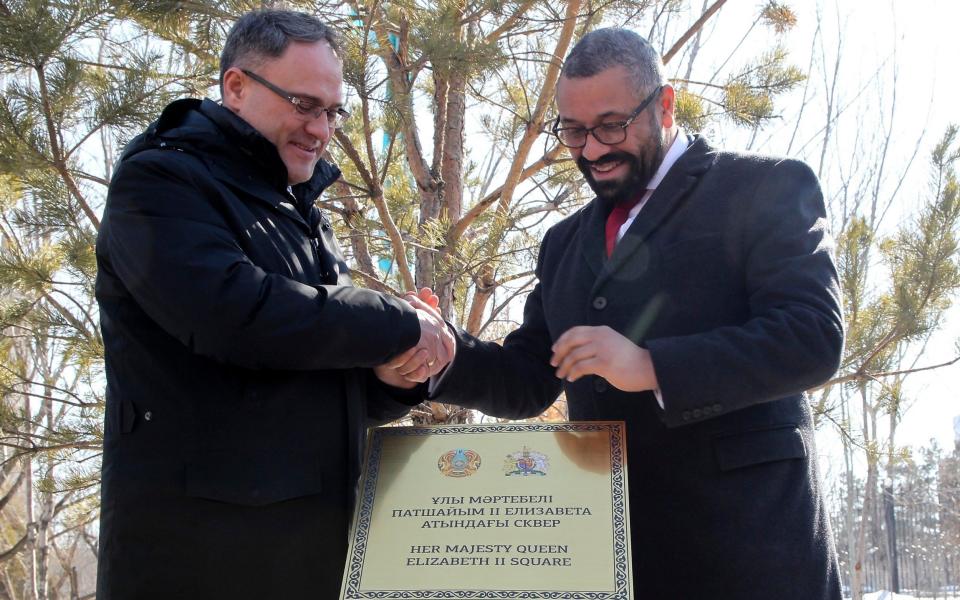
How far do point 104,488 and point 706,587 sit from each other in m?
1.26

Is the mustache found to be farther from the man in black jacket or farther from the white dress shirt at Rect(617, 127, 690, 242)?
the man in black jacket

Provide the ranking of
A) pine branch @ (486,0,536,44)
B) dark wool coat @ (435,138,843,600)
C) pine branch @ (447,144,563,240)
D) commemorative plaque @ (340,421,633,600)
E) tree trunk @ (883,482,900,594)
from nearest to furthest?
commemorative plaque @ (340,421,633,600) < dark wool coat @ (435,138,843,600) < pine branch @ (486,0,536,44) < pine branch @ (447,144,563,240) < tree trunk @ (883,482,900,594)

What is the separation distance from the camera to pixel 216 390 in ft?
6.30

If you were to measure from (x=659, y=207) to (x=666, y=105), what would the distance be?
0.30 m

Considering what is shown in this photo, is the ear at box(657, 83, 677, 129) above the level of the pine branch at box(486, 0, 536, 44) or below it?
below

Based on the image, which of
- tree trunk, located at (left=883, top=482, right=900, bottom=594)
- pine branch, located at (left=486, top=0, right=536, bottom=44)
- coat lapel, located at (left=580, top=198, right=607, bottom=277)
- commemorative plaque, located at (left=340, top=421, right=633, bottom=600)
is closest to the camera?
commemorative plaque, located at (left=340, top=421, right=633, bottom=600)

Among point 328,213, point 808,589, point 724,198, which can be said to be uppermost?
point 328,213

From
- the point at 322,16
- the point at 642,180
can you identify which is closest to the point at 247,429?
the point at 642,180

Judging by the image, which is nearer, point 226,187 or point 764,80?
point 226,187

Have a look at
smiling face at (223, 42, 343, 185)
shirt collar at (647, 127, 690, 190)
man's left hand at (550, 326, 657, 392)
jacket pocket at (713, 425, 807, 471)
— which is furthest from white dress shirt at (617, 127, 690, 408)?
smiling face at (223, 42, 343, 185)

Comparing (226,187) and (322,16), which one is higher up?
(322,16)

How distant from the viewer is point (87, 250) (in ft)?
13.3

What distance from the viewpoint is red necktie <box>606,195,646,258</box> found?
239 cm

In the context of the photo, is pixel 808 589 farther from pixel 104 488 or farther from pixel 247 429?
pixel 104 488
